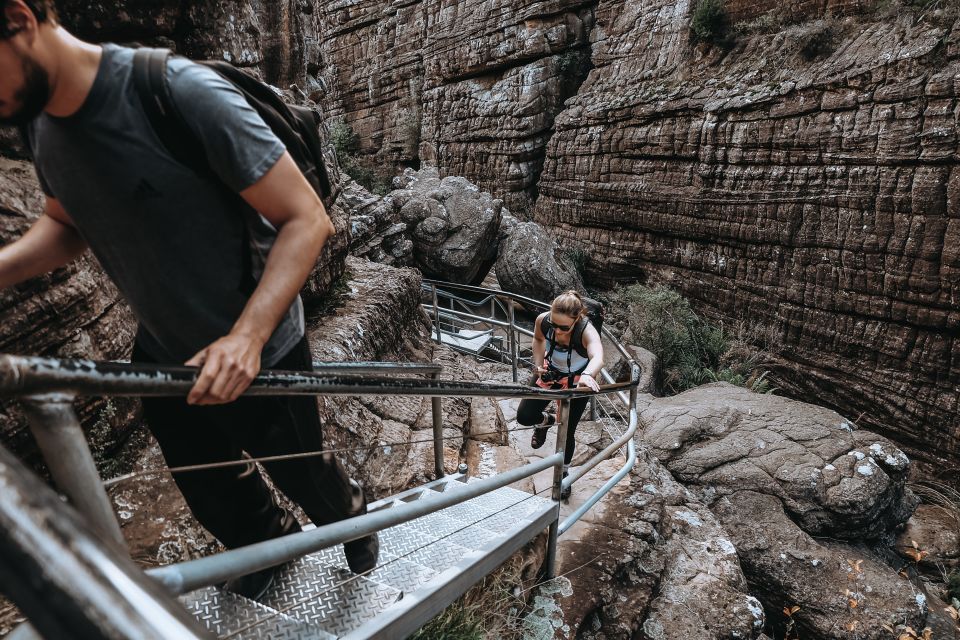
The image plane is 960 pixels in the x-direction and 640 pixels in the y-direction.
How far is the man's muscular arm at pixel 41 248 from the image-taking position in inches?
42.3

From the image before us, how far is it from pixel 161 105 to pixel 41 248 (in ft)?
1.59

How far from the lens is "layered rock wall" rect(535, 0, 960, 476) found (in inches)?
289

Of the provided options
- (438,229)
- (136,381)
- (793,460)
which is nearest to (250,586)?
(136,381)

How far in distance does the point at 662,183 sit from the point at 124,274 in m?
11.1

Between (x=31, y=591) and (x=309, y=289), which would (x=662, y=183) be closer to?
(x=309, y=289)

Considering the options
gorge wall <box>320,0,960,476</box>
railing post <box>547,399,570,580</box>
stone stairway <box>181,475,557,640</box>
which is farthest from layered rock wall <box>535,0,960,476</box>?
stone stairway <box>181,475,557,640</box>

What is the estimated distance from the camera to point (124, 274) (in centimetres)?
102

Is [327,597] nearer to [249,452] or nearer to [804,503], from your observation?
[249,452]

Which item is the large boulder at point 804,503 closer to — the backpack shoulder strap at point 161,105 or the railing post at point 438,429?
the railing post at point 438,429

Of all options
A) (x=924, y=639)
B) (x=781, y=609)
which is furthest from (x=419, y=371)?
(x=924, y=639)

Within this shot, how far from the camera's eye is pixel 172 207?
95 cm

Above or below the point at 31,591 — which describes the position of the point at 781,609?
below

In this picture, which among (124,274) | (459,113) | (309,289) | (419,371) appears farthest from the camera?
(459,113)

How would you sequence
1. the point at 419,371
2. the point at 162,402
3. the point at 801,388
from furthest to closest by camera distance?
the point at 801,388
the point at 419,371
the point at 162,402
